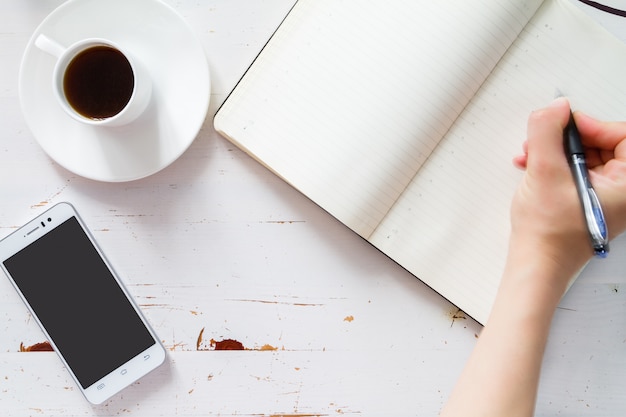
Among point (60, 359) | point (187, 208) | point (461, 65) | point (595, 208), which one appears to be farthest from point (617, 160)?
point (60, 359)

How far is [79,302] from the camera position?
680mm

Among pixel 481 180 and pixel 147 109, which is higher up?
pixel 481 180

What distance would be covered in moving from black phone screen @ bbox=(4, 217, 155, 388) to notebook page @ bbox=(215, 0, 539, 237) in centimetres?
22

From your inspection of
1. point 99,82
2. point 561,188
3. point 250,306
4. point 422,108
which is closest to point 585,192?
point 561,188

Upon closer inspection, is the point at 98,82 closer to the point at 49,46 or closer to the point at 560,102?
the point at 49,46

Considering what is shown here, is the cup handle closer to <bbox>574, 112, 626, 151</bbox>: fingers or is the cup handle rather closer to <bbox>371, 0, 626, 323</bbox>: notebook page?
<bbox>371, 0, 626, 323</bbox>: notebook page

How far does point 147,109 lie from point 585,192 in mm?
451

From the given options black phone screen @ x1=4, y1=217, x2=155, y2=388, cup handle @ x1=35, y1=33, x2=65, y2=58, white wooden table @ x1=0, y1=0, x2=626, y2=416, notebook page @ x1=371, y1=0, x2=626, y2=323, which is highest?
notebook page @ x1=371, y1=0, x2=626, y2=323

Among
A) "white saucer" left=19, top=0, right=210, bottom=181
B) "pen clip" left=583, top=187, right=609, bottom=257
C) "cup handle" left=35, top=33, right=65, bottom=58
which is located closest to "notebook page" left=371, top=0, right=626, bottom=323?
"pen clip" left=583, top=187, right=609, bottom=257

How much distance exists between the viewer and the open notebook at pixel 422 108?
0.61 metres

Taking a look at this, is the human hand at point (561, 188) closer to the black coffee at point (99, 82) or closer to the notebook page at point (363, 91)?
the notebook page at point (363, 91)

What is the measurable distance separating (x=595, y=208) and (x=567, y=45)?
0.62 feet

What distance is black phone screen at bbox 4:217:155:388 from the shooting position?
68 centimetres

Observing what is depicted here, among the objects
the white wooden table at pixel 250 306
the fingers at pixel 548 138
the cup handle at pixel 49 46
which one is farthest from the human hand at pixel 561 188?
the cup handle at pixel 49 46
